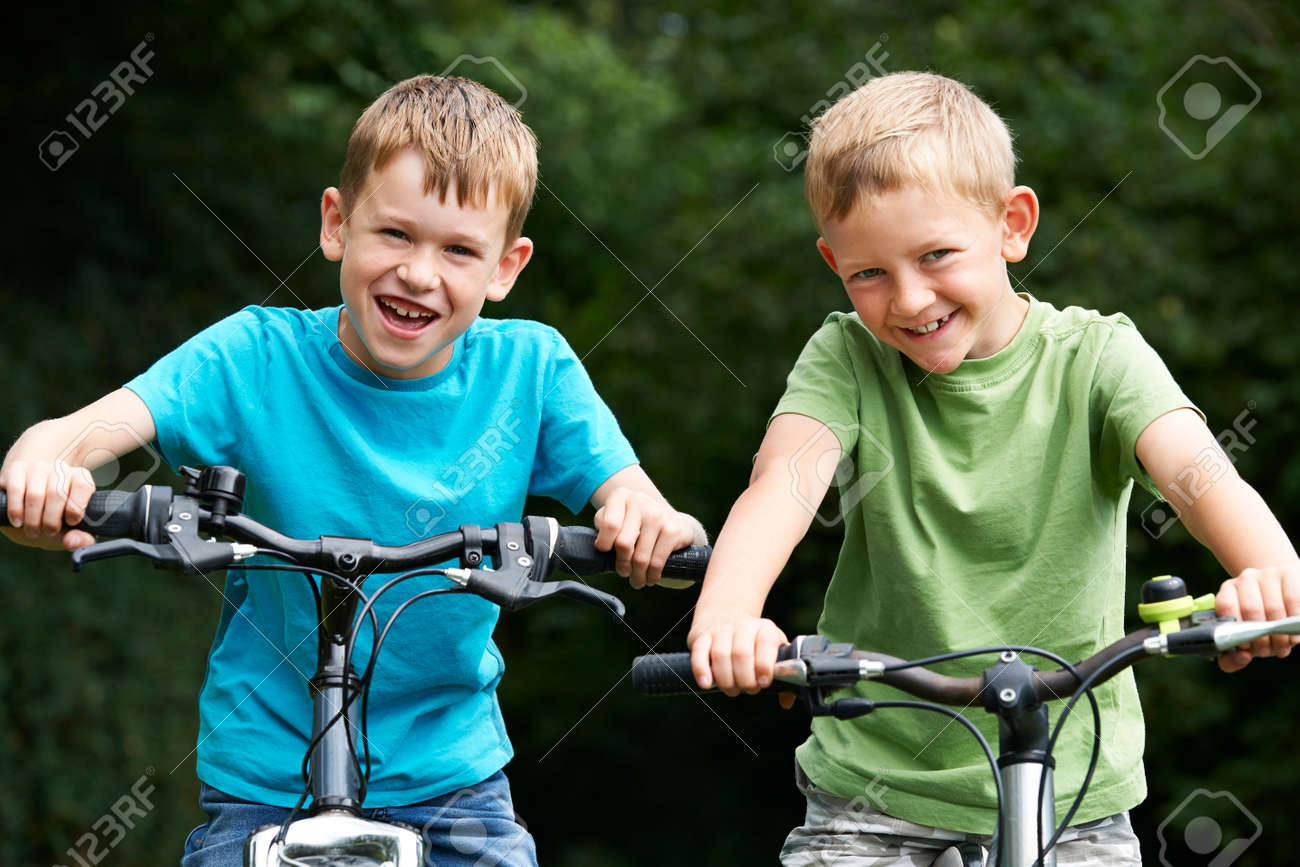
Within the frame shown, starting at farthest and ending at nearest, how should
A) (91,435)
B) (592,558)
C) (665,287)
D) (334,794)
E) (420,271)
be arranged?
1. (665,287)
2. (420,271)
3. (91,435)
4. (592,558)
5. (334,794)

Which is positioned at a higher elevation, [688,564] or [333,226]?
[333,226]

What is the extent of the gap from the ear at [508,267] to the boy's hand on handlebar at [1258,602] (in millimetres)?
1477

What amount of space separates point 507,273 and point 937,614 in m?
1.07

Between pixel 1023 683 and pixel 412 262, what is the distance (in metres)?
1.33

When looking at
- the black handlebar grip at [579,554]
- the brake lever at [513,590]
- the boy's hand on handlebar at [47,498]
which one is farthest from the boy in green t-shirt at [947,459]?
the boy's hand on handlebar at [47,498]

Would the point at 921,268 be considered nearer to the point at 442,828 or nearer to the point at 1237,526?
the point at 1237,526

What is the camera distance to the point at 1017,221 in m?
2.93

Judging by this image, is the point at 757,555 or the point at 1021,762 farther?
the point at 757,555

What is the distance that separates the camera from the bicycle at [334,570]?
7.28 feet

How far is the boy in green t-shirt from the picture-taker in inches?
107

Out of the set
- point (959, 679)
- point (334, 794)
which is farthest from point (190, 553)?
point (959, 679)

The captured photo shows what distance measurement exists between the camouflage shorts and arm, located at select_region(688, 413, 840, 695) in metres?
0.49

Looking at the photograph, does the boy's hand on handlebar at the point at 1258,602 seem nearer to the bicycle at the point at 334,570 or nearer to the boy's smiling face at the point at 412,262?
the bicycle at the point at 334,570

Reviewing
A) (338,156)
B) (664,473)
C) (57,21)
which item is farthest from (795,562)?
(57,21)
